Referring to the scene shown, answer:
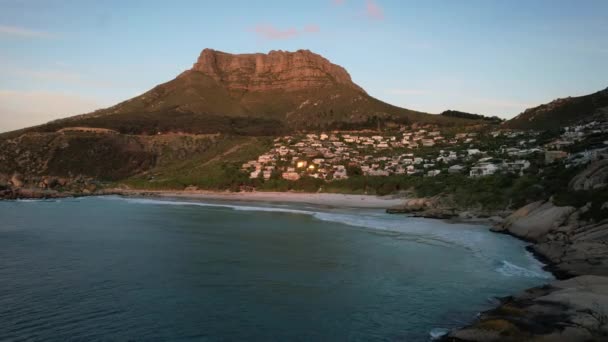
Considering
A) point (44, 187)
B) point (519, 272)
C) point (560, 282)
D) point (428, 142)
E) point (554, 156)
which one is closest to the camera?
point (560, 282)


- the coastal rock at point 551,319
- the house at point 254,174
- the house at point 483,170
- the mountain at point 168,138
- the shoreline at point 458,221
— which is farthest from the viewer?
the mountain at point 168,138

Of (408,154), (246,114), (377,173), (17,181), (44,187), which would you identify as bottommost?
(44,187)

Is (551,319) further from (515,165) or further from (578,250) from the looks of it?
(515,165)

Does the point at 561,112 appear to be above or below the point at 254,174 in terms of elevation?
above

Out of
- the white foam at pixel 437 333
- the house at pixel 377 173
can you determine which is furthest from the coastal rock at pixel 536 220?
the house at pixel 377 173

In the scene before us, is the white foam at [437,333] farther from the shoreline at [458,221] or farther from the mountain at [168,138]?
the mountain at [168,138]

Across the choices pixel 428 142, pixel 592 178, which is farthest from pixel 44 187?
pixel 592 178

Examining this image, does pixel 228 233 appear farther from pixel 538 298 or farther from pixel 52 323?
pixel 538 298
